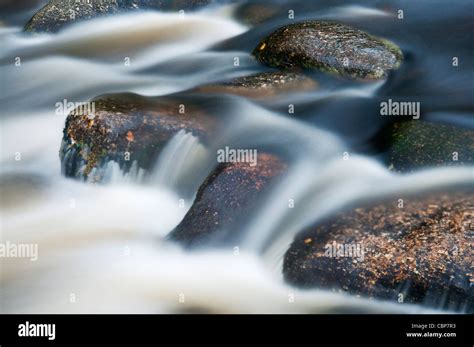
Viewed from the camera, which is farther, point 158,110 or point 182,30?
point 182,30

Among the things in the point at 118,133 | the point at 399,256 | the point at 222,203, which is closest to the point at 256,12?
the point at 118,133

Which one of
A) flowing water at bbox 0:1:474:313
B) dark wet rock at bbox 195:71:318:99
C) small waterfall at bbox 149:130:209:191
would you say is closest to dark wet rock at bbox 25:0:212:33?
flowing water at bbox 0:1:474:313

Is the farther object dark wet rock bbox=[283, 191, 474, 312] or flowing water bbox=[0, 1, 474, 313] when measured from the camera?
flowing water bbox=[0, 1, 474, 313]

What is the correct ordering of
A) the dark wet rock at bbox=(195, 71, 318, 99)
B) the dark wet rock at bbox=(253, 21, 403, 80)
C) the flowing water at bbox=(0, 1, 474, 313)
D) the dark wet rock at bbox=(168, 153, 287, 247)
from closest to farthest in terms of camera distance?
the flowing water at bbox=(0, 1, 474, 313), the dark wet rock at bbox=(168, 153, 287, 247), the dark wet rock at bbox=(195, 71, 318, 99), the dark wet rock at bbox=(253, 21, 403, 80)

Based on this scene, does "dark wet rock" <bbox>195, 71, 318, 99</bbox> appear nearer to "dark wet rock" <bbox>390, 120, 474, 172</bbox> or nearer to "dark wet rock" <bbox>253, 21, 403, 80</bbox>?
"dark wet rock" <bbox>253, 21, 403, 80</bbox>

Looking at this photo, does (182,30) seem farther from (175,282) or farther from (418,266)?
(418,266)

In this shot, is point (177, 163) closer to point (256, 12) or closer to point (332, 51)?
point (332, 51)

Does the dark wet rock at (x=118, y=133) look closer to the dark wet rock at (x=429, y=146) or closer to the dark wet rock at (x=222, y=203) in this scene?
the dark wet rock at (x=222, y=203)
